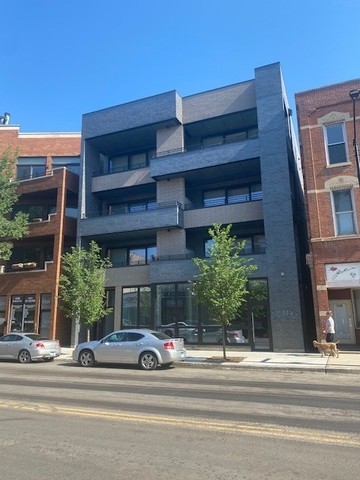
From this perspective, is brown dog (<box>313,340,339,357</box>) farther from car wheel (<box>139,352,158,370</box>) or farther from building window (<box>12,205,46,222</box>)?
building window (<box>12,205,46,222</box>)

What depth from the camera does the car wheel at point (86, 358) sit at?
16062 millimetres

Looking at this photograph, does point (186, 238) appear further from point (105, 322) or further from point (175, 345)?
point (175, 345)

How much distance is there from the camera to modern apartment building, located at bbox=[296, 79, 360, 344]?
1889 centimetres

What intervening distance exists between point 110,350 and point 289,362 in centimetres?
680

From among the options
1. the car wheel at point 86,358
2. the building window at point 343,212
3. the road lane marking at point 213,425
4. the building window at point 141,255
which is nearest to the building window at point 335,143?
the building window at point 343,212

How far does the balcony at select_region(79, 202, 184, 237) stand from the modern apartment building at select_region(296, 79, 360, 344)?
744cm

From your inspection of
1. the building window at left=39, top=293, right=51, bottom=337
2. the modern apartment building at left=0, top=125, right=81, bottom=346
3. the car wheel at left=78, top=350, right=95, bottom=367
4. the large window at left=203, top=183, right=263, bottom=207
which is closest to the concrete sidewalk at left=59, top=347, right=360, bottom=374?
the car wheel at left=78, top=350, right=95, bottom=367

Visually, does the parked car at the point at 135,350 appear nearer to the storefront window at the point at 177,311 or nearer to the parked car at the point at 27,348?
the parked car at the point at 27,348

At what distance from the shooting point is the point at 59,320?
25.5m

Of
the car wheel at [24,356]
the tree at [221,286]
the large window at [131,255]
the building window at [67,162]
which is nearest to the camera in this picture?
the tree at [221,286]

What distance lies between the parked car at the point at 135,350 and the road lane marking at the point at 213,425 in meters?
6.72

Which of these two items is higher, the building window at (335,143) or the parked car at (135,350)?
the building window at (335,143)

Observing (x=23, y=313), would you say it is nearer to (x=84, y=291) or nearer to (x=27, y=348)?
(x=84, y=291)

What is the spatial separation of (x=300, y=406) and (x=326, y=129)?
15.9 m
